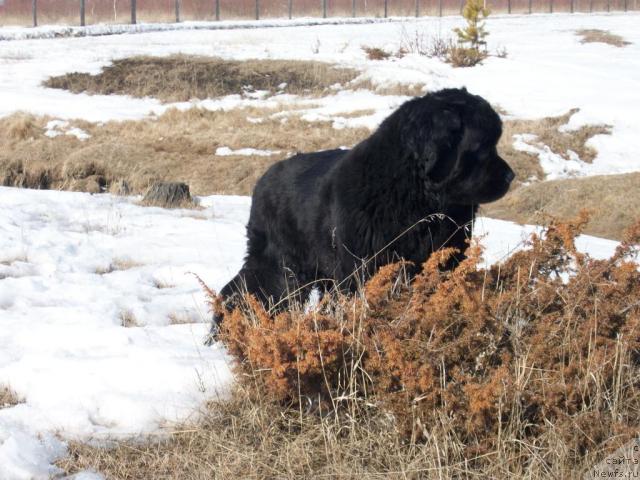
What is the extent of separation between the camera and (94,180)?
1402 centimetres

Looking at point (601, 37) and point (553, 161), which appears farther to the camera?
point (601, 37)

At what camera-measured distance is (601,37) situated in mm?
36000

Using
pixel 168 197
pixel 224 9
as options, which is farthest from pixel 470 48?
pixel 224 9

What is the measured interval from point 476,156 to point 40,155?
12.6 m

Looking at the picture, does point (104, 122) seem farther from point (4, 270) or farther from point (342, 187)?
point (342, 187)

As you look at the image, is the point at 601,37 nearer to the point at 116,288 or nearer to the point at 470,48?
the point at 470,48

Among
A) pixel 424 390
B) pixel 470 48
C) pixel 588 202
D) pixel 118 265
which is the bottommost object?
pixel 588 202

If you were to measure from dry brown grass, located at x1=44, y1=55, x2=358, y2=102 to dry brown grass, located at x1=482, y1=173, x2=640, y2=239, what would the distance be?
39.0 ft

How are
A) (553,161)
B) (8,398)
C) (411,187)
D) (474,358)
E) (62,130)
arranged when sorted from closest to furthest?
(474,358) < (8,398) < (411,187) < (553,161) < (62,130)

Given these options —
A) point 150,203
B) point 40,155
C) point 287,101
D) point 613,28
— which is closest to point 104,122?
point 40,155

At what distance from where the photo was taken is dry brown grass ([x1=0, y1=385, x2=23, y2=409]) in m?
4.24

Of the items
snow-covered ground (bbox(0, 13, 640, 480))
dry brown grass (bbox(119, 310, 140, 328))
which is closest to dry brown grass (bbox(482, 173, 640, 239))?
snow-covered ground (bbox(0, 13, 640, 480))

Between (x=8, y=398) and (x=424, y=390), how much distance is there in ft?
6.87

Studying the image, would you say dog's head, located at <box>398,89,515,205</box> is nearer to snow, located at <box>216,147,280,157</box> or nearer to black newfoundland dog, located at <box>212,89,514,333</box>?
black newfoundland dog, located at <box>212,89,514,333</box>
